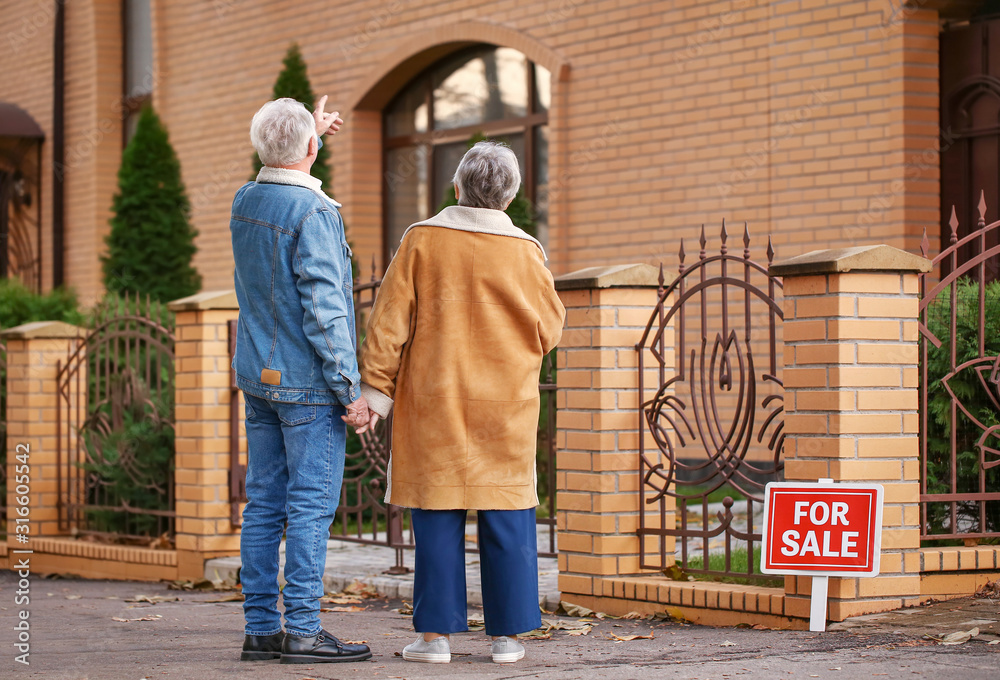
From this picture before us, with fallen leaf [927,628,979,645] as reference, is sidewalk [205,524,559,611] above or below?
below

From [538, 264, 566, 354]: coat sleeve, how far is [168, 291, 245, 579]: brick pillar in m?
3.10

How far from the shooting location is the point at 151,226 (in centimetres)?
1180

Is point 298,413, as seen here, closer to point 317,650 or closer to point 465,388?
point 465,388

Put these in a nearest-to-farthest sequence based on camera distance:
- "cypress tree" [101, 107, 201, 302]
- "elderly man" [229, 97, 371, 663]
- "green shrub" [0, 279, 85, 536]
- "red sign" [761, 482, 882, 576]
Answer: "elderly man" [229, 97, 371, 663], "red sign" [761, 482, 882, 576], "green shrub" [0, 279, 85, 536], "cypress tree" [101, 107, 201, 302]

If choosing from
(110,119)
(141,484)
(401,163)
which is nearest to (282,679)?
(141,484)

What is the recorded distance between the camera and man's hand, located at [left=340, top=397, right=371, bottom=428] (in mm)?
4320

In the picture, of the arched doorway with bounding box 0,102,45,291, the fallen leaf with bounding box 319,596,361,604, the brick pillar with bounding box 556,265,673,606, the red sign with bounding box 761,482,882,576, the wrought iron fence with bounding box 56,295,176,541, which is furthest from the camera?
the arched doorway with bounding box 0,102,45,291

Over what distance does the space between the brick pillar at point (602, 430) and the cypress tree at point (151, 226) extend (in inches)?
270

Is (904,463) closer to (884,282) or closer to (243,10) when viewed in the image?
(884,282)

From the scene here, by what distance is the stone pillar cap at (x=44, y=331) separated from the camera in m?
8.13

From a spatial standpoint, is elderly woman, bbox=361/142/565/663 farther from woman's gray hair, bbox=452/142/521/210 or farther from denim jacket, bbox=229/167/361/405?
denim jacket, bbox=229/167/361/405

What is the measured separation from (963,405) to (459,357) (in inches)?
90.6

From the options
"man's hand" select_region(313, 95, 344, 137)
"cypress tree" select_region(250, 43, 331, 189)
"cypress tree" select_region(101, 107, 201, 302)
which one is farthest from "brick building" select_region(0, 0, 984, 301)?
"man's hand" select_region(313, 95, 344, 137)

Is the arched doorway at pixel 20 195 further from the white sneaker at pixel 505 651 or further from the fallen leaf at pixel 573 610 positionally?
the white sneaker at pixel 505 651
